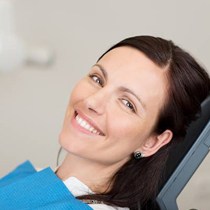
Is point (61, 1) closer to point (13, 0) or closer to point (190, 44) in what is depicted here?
point (13, 0)

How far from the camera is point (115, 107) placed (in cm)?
101

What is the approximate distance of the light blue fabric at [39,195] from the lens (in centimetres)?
98

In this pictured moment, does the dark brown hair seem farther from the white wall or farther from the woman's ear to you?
the white wall

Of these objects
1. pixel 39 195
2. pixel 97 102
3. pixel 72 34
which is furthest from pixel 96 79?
pixel 72 34

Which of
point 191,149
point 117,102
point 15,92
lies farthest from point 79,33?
point 191,149

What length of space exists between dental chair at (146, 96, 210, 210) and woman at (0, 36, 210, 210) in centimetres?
2

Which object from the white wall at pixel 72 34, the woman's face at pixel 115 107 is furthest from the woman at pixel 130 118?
the white wall at pixel 72 34

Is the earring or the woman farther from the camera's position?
the earring

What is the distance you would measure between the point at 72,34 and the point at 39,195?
0.82 meters

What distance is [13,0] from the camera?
158 centimetres

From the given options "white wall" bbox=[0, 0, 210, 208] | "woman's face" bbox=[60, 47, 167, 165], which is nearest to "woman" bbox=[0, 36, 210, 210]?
"woman's face" bbox=[60, 47, 167, 165]

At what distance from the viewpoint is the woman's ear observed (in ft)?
3.59

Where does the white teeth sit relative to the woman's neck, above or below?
above

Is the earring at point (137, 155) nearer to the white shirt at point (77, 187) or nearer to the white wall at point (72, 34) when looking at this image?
the white shirt at point (77, 187)
